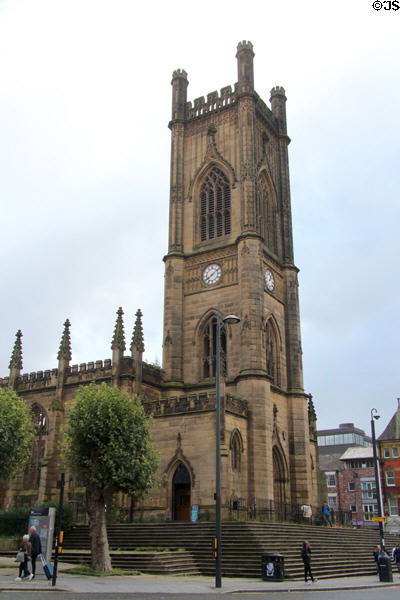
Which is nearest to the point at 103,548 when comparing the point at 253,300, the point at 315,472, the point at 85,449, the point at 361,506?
the point at 85,449

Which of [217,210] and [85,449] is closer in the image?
[85,449]

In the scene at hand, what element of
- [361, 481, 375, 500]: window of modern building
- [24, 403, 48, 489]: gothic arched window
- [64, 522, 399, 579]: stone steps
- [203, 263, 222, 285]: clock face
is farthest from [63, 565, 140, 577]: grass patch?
[361, 481, 375, 500]: window of modern building

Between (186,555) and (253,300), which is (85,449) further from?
(253,300)

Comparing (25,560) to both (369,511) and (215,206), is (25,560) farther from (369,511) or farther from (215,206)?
(369,511)

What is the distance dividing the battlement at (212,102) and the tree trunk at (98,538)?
36842 millimetres

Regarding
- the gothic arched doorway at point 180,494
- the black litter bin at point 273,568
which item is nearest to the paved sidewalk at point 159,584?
the black litter bin at point 273,568

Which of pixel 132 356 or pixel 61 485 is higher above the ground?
pixel 132 356

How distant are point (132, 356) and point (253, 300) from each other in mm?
9340

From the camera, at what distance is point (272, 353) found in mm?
46375

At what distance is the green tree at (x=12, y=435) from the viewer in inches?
1081

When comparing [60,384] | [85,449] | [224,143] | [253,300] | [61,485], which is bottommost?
[61,485]

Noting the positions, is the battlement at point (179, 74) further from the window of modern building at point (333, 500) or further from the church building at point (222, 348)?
the window of modern building at point (333, 500)

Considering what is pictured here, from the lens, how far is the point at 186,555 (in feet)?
90.5

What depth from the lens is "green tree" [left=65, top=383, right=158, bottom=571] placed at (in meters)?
25.5
